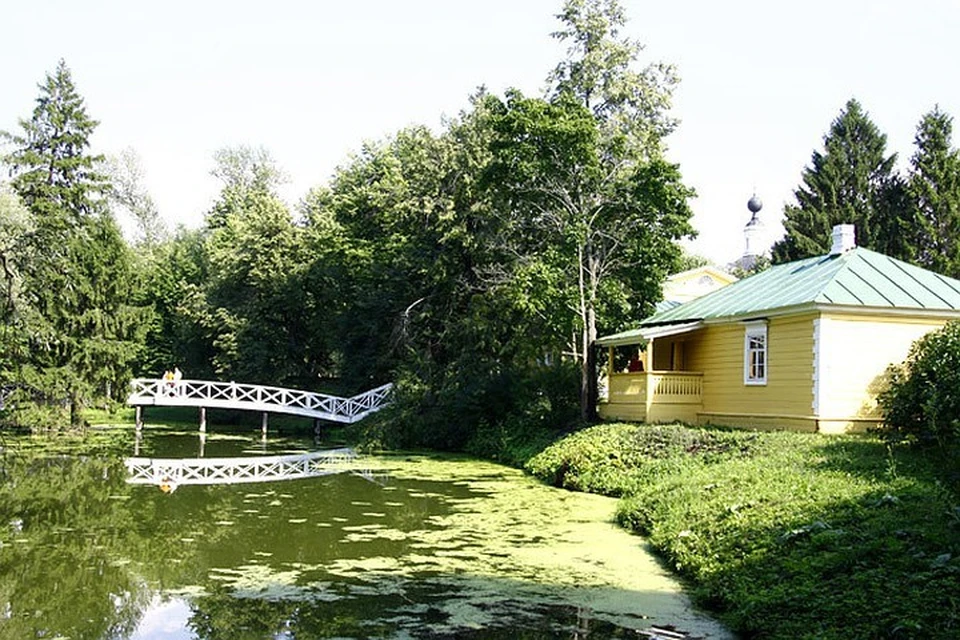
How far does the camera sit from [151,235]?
183ft

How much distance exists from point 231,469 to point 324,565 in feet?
37.0

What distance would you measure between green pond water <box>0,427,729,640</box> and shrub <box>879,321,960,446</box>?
4.58 meters

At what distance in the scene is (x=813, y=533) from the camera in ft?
25.9

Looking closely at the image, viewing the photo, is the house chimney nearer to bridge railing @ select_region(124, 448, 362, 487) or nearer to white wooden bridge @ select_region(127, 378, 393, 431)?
bridge railing @ select_region(124, 448, 362, 487)

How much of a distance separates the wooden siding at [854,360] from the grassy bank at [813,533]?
1.42 m

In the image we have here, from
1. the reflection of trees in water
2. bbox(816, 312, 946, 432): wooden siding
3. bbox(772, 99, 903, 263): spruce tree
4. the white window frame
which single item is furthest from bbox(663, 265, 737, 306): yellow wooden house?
the reflection of trees in water

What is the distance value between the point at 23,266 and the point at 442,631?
2463 cm

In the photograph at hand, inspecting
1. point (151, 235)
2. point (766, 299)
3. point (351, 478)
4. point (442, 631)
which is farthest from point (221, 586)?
point (151, 235)

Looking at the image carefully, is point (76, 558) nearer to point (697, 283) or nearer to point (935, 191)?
point (935, 191)

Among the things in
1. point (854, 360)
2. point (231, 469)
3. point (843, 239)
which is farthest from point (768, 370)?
point (231, 469)

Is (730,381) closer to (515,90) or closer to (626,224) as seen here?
(626,224)

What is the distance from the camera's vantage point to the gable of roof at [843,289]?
16.1 metres

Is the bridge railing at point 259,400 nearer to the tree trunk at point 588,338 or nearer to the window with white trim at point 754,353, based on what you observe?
the tree trunk at point 588,338

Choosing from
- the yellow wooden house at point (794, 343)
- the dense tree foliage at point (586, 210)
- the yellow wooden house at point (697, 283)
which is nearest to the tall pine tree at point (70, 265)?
the dense tree foliage at point (586, 210)
